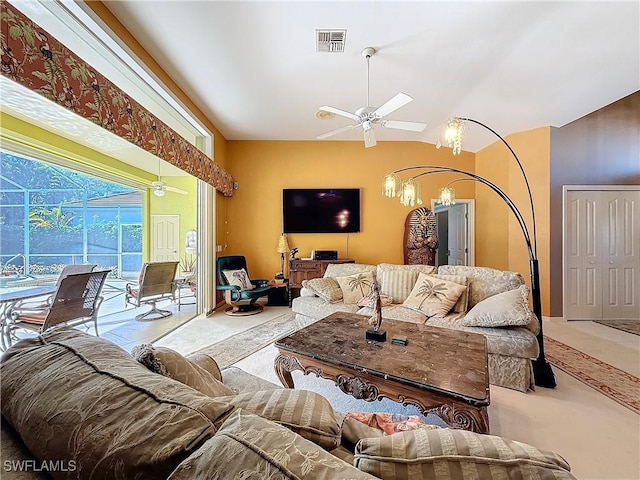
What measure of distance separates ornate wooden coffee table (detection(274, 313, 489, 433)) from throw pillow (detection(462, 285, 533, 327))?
0.49m

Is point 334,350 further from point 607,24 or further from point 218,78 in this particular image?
point 607,24

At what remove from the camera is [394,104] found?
2445mm

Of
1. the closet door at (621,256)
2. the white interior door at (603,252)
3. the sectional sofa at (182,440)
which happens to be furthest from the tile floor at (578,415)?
the sectional sofa at (182,440)

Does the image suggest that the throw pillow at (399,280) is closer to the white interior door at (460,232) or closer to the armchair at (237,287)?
the armchair at (237,287)

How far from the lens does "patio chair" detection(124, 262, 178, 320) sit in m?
4.16

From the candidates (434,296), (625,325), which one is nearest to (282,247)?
(434,296)

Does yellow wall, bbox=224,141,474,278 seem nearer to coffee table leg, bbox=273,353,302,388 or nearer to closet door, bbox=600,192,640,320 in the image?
closet door, bbox=600,192,640,320

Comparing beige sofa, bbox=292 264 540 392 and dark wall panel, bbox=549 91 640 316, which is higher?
dark wall panel, bbox=549 91 640 316

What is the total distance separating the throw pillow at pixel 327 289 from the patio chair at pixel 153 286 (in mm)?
2541

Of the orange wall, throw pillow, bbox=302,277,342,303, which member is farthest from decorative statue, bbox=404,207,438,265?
throw pillow, bbox=302,277,342,303

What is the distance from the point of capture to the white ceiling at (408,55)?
230 centimetres

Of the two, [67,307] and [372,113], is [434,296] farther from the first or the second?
[67,307]

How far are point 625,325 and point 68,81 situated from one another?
6688mm

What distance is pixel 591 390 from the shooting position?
221 centimetres
